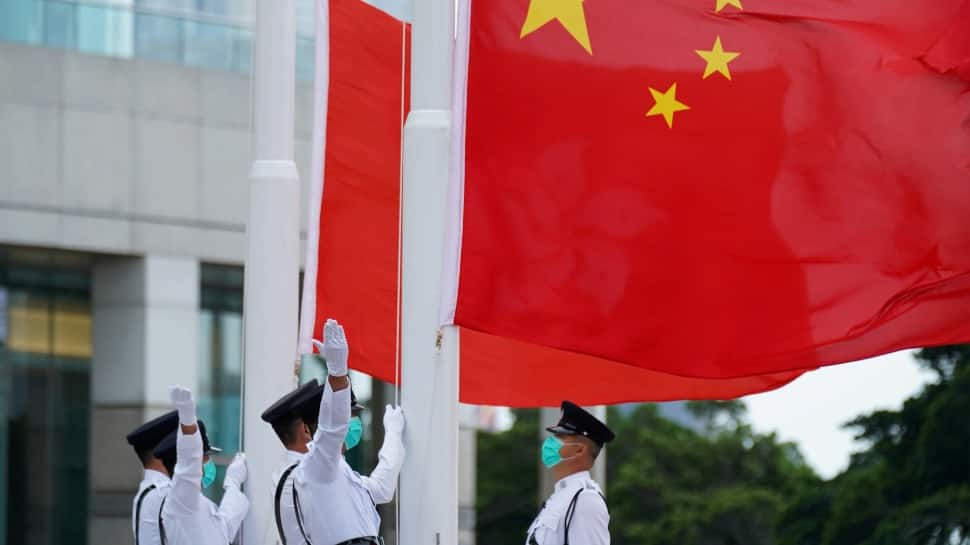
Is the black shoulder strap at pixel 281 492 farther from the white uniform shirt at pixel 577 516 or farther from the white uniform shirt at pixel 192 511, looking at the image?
the white uniform shirt at pixel 577 516

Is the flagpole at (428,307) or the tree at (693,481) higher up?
the flagpole at (428,307)

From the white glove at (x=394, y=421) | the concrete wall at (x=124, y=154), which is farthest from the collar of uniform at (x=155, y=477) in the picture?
the concrete wall at (x=124, y=154)

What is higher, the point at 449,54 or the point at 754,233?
the point at 449,54

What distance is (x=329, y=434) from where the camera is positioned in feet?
30.4

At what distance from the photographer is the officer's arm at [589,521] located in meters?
10.1

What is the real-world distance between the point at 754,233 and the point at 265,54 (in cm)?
369

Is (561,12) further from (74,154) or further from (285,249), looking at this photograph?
(74,154)

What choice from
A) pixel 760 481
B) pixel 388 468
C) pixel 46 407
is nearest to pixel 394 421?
pixel 388 468

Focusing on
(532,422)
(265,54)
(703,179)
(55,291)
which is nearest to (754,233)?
(703,179)

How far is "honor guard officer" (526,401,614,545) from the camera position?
10094mm

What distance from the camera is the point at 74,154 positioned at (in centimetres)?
2467

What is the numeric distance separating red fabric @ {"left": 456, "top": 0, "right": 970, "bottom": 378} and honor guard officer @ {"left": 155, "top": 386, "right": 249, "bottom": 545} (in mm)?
1585

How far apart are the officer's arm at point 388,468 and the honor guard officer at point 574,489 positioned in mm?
735

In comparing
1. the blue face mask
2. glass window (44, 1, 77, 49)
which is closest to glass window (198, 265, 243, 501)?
glass window (44, 1, 77, 49)
